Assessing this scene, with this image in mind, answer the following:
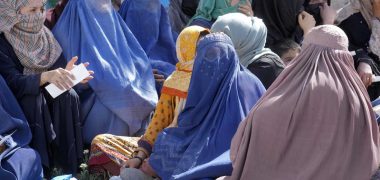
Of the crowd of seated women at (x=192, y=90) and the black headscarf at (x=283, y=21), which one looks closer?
the crowd of seated women at (x=192, y=90)

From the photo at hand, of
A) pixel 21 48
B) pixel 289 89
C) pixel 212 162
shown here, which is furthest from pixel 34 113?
pixel 289 89

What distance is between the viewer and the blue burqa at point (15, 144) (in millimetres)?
3500

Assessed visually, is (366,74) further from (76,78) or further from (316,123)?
(316,123)

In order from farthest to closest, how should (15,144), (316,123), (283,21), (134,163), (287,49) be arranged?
1. (283,21)
2. (287,49)
3. (15,144)
4. (134,163)
5. (316,123)

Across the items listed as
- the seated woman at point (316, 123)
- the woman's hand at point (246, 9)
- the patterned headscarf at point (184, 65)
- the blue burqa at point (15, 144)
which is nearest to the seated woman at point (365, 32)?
the woman's hand at point (246, 9)

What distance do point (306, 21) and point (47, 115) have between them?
197 centimetres

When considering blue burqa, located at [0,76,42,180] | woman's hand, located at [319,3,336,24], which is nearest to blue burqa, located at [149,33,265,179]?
blue burqa, located at [0,76,42,180]

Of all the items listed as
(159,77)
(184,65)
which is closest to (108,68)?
(159,77)

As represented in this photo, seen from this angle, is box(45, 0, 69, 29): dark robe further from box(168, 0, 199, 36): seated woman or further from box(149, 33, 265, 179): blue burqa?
box(149, 33, 265, 179): blue burqa

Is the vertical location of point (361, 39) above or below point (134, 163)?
above

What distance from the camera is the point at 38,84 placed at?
3.77 m

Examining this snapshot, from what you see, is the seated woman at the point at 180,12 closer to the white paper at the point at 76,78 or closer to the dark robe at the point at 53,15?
the dark robe at the point at 53,15

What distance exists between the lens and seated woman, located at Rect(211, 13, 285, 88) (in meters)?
3.76

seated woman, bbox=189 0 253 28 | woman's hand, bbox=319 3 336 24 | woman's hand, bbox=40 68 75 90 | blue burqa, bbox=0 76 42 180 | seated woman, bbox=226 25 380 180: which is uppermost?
seated woman, bbox=226 25 380 180
